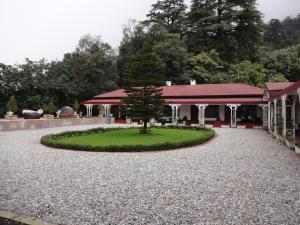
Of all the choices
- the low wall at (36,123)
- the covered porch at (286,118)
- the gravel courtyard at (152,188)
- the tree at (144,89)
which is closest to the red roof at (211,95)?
the low wall at (36,123)

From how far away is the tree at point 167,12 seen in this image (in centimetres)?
5681

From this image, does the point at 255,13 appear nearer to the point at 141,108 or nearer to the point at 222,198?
the point at 141,108

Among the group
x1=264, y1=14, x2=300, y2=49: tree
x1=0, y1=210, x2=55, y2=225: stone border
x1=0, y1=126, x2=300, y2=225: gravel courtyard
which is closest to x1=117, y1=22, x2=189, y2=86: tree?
x1=264, y1=14, x2=300, y2=49: tree

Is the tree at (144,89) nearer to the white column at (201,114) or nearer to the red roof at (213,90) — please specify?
the white column at (201,114)

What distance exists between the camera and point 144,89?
798 inches

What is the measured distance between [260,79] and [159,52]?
14.5 meters

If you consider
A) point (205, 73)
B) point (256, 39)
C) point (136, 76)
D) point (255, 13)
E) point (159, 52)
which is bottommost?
point (136, 76)

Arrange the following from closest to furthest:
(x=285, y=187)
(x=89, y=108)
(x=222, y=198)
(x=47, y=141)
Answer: (x=222, y=198), (x=285, y=187), (x=47, y=141), (x=89, y=108)

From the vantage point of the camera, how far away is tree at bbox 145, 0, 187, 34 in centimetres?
5681

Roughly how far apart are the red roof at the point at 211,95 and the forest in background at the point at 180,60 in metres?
7.31

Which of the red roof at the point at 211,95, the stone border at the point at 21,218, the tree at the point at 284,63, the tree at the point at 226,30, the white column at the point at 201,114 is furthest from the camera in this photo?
the tree at the point at 226,30

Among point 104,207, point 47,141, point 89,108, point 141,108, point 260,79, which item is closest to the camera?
point 104,207

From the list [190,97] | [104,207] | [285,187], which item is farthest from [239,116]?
[104,207]

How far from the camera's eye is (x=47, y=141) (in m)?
14.9
